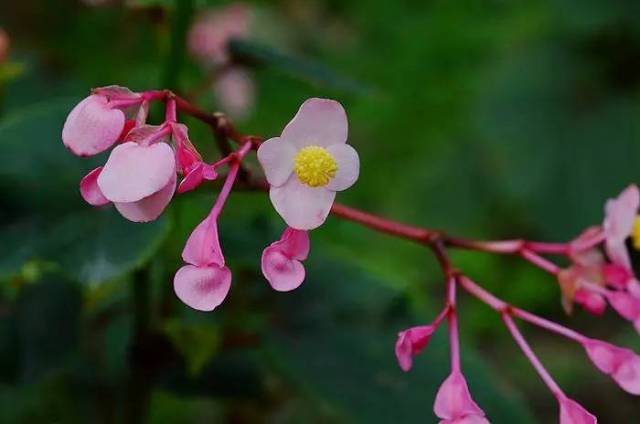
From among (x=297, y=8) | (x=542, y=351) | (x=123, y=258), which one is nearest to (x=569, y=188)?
(x=542, y=351)

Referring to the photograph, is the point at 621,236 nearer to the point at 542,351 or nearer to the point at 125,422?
the point at 125,422

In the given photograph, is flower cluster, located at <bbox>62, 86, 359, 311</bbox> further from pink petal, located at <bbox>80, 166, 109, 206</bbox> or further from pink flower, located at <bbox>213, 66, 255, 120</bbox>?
pink flower, located at <bbox>213, 66, 255, 120</bbox>

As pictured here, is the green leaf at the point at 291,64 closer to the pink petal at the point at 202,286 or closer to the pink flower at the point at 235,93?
the pink petal at the point at 202,286

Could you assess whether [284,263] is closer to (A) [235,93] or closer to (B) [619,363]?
(B) [619,363]

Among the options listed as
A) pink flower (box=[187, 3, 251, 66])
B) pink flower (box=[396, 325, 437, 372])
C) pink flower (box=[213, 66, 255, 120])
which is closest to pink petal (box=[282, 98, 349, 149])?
pink flower (box=[396, 325, 437, 372])

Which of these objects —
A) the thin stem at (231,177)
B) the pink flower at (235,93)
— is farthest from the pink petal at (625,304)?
the pink flower at (235,93)

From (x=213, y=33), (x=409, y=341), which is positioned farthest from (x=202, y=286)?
(x=213, y=33)

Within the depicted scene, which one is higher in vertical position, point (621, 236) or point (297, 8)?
point (621, 236)
